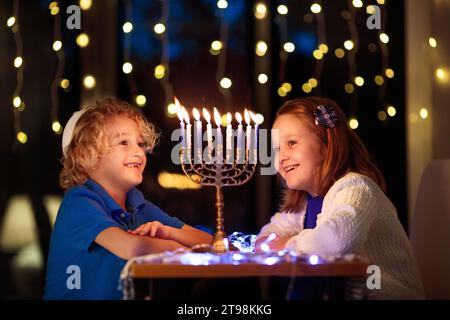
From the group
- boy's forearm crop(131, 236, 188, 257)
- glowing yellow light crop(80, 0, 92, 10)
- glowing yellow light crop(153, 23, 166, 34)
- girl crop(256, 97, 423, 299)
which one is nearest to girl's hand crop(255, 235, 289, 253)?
girl crop(256, 97, 423, 299)

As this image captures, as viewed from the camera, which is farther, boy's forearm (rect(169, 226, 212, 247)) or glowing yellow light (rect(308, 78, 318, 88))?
glowing yellow light (rect(308, 78, 318, 88))

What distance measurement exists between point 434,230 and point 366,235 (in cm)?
49

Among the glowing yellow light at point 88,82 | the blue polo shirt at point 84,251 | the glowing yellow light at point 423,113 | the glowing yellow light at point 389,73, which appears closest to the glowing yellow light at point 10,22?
the glowing yellow light at point 88,82

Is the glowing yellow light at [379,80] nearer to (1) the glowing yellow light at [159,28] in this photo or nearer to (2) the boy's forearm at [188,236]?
(1) the glowing yellow light at [159,28]

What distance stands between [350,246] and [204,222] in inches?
60.6

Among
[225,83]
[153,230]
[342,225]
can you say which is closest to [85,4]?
[225,83]

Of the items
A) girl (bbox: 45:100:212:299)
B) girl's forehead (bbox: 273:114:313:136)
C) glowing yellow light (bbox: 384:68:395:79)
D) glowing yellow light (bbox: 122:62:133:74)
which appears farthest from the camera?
glowing yellow light (bbox: 122:62:133:74)

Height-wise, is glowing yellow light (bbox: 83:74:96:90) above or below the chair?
above

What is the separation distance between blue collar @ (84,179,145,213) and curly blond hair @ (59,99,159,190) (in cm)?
6

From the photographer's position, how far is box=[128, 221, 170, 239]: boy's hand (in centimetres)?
189

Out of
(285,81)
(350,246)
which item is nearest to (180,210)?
(285,81)

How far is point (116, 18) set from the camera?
125 inches

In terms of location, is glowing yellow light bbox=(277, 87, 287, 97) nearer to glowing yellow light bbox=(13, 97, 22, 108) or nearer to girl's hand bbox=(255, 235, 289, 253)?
glowing yellow light bbox=(13, 97, 22, 108)

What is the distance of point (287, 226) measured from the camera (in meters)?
2.23
